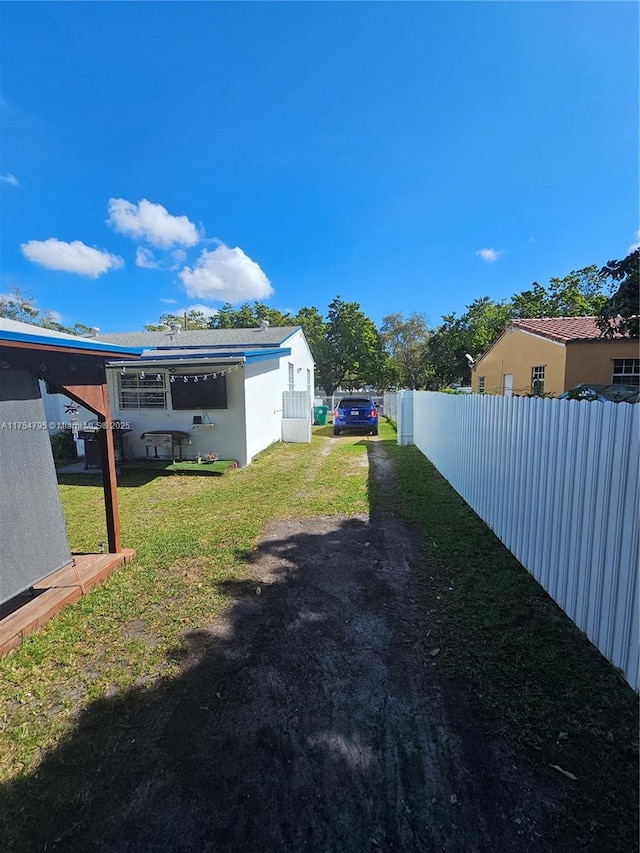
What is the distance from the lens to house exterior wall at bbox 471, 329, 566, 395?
1373cm

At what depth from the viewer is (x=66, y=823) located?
5.44 ft

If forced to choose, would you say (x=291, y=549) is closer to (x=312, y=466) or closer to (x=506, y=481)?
(x=506, y=481)

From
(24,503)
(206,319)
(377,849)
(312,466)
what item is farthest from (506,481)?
(206,319)

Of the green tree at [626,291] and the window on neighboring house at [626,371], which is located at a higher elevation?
the green tree at [626,291]

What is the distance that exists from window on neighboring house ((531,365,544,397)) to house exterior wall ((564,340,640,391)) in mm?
1720

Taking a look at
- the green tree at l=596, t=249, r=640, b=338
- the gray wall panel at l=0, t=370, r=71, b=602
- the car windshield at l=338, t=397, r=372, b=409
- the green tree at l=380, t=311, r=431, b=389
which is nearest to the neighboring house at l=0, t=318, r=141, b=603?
the gray wall panel at l=0, t=370, r=71, b=602

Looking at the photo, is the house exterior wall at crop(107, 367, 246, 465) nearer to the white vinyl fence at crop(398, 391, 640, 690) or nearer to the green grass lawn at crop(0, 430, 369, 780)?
the green grass lawn at crop(0, 430, 369, 780)

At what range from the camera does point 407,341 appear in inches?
1726

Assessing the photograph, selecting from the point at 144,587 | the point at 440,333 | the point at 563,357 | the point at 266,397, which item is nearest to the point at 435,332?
the point at 440,333

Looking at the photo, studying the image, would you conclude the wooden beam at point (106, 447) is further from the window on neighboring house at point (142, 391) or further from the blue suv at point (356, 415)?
the blue suv at point (356, 415)

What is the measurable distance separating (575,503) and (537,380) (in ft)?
47.7

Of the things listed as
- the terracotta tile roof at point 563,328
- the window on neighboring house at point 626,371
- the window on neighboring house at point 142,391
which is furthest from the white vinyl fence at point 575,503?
the window on neighboring house at point 626,371

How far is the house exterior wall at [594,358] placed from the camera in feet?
42.1

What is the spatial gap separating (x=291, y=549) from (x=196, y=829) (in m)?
3.02
